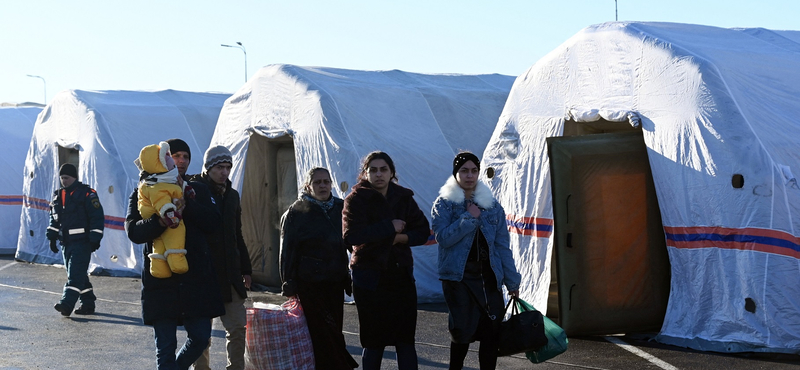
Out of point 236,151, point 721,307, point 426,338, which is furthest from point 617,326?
point 236,151

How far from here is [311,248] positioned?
7.02 meters

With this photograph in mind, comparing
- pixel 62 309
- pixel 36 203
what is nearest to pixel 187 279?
pixel 62 309

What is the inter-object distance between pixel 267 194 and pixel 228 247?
23.6 feet

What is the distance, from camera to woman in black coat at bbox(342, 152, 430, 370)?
22.1 feet

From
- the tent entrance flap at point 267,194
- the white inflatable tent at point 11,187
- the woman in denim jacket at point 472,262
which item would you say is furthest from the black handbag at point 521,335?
the white inflatable tent at point 11,187

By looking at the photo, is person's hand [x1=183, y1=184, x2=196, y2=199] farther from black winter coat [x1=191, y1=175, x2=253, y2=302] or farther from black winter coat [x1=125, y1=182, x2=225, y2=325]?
black winter coat [x1=191, y1=175, x2=253, y2=302]

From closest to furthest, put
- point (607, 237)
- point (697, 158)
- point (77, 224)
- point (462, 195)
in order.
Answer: point (462, 195)
point (697, 158)
point (607, 237)
point (77, 224)

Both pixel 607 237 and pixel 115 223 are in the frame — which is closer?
pixel 607 237

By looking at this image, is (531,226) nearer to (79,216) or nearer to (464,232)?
(464,232)

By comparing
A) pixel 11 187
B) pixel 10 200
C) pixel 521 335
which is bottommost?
pixel 521 335

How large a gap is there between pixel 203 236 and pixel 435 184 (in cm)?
738

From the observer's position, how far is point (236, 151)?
1438 cm

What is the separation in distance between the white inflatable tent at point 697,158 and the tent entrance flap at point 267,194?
430cm

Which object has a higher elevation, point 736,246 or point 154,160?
point 154,160
